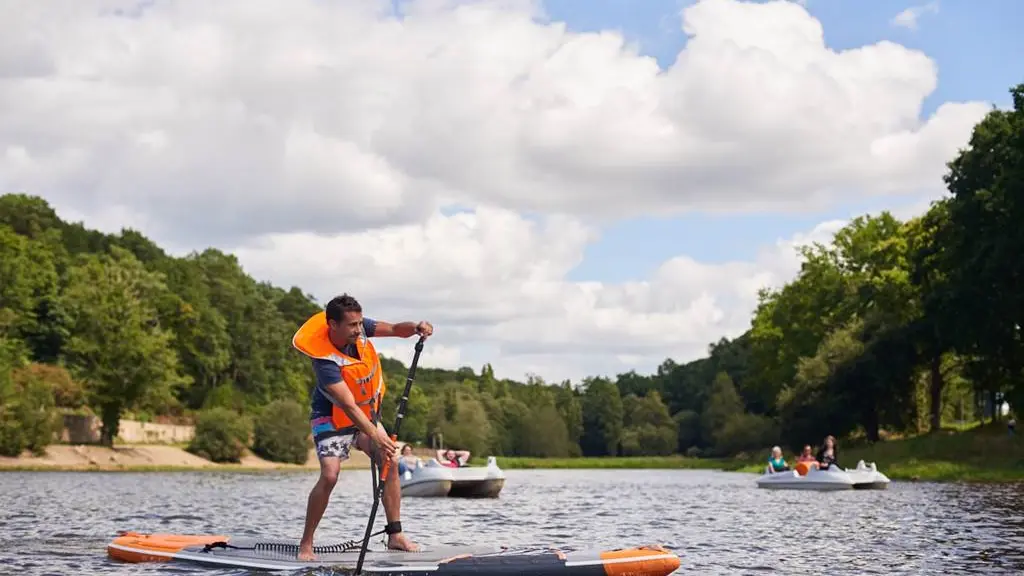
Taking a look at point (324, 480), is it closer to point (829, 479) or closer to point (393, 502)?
point (393, 502)

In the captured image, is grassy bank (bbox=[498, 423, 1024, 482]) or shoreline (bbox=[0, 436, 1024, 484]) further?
shoreline (bbox=[0, 436, 1024, 484])

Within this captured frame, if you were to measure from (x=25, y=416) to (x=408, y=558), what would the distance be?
64881mm

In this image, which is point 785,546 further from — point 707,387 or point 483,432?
point 707,387

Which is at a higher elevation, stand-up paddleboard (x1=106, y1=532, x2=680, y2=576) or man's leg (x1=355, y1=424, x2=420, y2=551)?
man's leg (x1=355, y1=424, x2=420, y2=551)

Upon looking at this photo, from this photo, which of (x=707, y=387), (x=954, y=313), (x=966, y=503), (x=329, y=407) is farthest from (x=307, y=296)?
(x=329, y=407)

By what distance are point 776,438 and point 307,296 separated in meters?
92.1

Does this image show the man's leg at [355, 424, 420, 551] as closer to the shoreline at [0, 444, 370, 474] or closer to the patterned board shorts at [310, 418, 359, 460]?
the patterned board shorts at [310, 418, 359, 460]

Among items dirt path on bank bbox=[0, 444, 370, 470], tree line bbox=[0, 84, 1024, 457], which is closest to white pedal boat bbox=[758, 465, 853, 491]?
tree line bbox=[0, 84, 1024, 457]

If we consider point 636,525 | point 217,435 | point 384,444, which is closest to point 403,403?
point 384,444

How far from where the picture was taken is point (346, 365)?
12.9 meters

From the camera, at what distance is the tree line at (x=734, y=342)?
53.4 meters

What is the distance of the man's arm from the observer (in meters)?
12.8

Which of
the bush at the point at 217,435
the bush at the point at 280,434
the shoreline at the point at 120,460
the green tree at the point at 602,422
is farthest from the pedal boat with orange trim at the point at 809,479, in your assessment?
the green tree at the point at 602,422

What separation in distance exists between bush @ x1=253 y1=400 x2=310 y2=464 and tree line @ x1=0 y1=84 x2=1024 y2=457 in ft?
1.40
